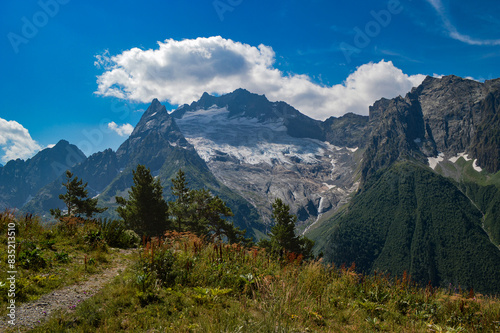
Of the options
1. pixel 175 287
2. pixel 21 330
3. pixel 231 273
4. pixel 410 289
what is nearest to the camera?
pixel 21 330

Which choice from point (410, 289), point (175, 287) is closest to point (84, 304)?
point (175, 287)

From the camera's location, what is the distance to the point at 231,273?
923cm

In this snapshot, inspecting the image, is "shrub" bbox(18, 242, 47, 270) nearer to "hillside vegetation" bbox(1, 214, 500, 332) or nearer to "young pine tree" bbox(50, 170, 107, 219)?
"hillside vegetation" bbox(1, 214, 500, 332)

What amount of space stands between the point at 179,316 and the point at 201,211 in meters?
32.6

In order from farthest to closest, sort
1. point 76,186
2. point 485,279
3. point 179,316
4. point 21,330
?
1. point 485,279
2. point 76,186
3. point 179,316
4. point 21,330

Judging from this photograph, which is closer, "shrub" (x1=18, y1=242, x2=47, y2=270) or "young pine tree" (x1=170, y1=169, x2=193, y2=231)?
"shrub" (x1=18, y1=242, x2=47, y2=270)

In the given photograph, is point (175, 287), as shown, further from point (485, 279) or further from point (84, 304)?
point (485, 279)

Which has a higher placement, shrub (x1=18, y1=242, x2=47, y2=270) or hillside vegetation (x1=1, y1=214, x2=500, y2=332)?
shrub (x1=18, y1=242, x2=47, y2=270)

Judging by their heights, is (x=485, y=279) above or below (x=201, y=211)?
below

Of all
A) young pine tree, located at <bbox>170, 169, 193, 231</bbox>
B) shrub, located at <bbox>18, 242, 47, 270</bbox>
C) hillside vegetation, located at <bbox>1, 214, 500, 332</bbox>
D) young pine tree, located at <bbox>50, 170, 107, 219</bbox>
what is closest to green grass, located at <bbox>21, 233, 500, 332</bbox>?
hillside vegetation, located at <bbox>1, 214, 500, 332</bbox>

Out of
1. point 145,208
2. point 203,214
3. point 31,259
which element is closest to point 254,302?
point 31,259

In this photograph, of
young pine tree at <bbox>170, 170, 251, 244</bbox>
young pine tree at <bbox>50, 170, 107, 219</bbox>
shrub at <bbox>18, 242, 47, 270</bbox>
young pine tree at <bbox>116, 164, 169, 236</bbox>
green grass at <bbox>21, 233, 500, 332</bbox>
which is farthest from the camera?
young pine tree at <bbox>50, 170, 107, 219</bbox>

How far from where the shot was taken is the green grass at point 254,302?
245 inches

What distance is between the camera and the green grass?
20.4ft
